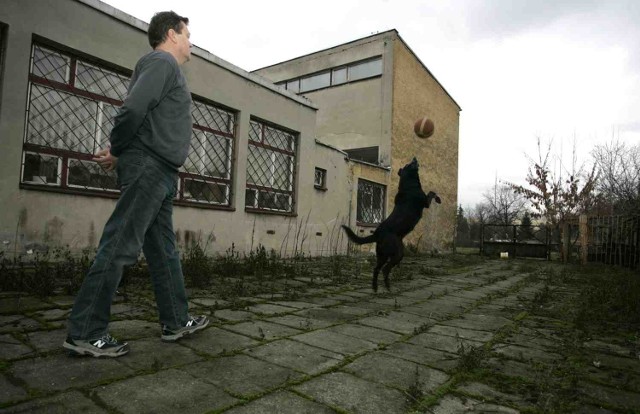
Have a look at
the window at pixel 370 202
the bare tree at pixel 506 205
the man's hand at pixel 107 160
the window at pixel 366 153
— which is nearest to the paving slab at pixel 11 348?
the man's hand at pixel 107 160

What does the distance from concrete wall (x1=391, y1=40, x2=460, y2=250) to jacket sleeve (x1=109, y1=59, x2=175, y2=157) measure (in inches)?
516

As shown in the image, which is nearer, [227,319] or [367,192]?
[227,319]

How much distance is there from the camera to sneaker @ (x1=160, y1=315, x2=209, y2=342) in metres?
2.41

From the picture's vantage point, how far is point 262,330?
2.80m

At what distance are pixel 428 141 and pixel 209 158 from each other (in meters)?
12.4

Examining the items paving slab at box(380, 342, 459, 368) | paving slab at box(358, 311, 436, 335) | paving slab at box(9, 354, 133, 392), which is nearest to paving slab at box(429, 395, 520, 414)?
paving slab at box(380, 342, 459, 368)

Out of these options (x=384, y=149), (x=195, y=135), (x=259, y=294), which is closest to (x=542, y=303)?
(x=259, y=294)

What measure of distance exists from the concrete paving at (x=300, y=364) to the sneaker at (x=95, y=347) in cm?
4

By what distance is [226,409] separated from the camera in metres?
1.58

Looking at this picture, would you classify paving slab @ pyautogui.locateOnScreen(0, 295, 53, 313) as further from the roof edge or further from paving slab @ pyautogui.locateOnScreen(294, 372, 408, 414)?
the roof edge

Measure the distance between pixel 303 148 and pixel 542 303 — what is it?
7.06 metres

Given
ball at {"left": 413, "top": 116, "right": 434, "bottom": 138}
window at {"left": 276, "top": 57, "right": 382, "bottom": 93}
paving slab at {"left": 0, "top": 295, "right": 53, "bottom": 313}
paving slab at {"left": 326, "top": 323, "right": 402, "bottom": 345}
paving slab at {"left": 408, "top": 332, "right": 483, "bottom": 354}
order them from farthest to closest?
window at {"left": 276, "top": 57, "right": 382, "bottom": 93}
ball at {"left": 413, "top": 116, "right": 434, "bottom": 138}
paving slab at {"left": 0, "top": 295, "right": 53, "bottom": 313}
paving slab at {"left": 326, "top": 323, "right": 402, "bottom": 345}
paving slab at {"left": 408, "top": 332, "right": 483, "bottom": 354}

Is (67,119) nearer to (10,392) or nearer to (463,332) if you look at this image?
(10,392)

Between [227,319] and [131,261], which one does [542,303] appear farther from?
[131,261]
